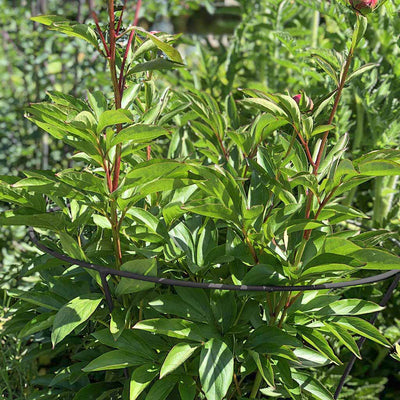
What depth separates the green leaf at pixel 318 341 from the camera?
0.88 meters

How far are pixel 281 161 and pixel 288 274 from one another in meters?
0.24

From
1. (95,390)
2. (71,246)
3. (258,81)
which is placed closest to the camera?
(71,246)

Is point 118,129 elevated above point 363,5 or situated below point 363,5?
below

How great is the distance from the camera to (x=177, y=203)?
35.7 inches

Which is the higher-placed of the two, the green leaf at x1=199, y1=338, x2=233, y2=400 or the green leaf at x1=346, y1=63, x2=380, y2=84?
the green leaf at x1=346, y1=63, x2=380, y2=84

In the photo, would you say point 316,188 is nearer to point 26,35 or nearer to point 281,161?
point 281,161

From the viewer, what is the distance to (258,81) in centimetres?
225

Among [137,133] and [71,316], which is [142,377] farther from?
[137,133]

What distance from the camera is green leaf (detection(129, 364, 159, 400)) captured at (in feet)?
2.76

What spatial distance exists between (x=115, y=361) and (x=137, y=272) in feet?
0.47

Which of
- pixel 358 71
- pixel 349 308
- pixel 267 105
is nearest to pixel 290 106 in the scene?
pixel 267 105

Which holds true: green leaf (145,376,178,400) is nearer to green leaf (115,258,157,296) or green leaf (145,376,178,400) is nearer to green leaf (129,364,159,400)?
green leaf (129,364,159,400)

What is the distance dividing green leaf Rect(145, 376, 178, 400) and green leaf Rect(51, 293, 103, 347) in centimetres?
15

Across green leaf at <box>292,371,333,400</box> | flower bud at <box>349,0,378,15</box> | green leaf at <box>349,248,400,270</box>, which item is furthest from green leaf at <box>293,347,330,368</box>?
flower bud at <box>349,0,378,15</box>
